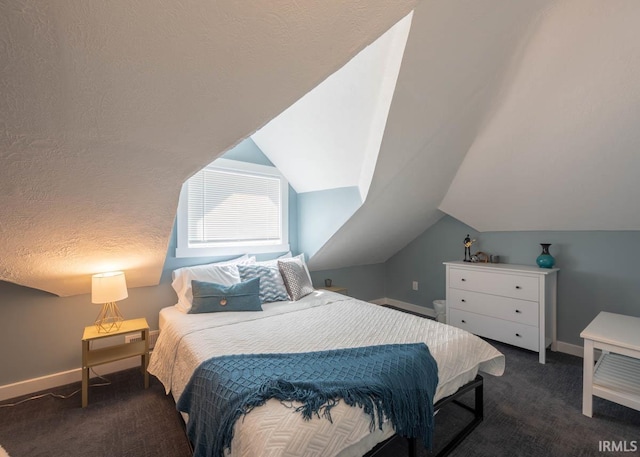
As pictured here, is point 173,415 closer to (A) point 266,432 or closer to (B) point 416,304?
(A) point 266,432

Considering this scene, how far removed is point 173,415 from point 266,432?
1.28 meters

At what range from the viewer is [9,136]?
1120 mm

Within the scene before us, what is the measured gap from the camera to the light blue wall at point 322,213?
2.81m

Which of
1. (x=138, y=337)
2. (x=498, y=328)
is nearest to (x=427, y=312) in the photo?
(x=498, y=328)

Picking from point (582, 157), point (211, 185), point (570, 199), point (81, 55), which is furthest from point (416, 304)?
point (81, 55)

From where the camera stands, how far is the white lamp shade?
6.68ft

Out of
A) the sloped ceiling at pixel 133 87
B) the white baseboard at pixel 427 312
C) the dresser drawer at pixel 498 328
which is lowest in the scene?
the white baseboard at pixel 427 312

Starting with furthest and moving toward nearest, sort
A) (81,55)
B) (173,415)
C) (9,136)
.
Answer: (173,415), (9,136), (81,55)

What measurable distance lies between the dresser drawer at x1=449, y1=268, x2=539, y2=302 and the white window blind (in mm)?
2053

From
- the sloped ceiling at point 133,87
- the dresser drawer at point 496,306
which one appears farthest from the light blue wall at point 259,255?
the dresser drawer at point 496,306

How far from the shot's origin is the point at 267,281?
2.72 meters

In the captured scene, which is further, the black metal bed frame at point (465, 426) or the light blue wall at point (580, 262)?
the light blue wall at point (580, 262)

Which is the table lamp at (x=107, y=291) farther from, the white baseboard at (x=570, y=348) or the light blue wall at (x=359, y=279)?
the white baseboard at (x=570, y=348)

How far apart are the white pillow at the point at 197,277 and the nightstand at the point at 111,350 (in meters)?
0.33
